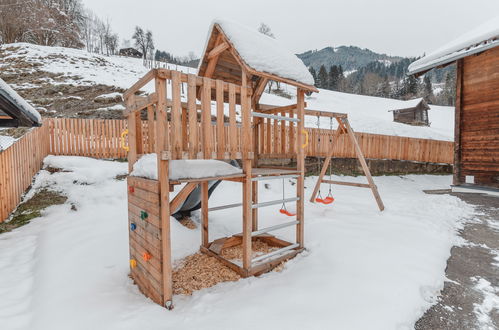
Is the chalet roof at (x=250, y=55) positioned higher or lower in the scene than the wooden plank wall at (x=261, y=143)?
higher

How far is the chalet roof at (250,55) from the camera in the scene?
3447 millimetres

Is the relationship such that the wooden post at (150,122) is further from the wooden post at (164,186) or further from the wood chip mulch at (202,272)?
the wood chip mulch at (202,272)

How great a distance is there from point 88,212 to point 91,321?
413cm

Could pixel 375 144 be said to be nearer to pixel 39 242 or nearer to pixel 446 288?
pixel 446 288

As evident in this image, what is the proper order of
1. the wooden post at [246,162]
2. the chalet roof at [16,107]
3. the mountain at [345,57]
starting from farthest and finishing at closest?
the mountain at [345,57] < the chalet roof at [16,107] < the wooden post at [246,162]

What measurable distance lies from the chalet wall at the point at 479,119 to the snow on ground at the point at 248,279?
2513 millimetres

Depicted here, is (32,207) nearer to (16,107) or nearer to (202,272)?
(16,107)

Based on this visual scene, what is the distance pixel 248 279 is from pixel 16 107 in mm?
5098

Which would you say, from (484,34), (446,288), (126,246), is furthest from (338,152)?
Result: (126,246)

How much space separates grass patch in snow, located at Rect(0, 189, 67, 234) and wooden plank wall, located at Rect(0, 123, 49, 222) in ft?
0.62

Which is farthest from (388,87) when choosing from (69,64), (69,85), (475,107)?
(69,85)

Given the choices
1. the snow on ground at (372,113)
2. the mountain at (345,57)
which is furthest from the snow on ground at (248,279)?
the mountain at (345,57)

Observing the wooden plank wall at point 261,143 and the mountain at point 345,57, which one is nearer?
the wooden plank wall at point 261,143

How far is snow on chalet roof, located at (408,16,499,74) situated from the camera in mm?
6613
